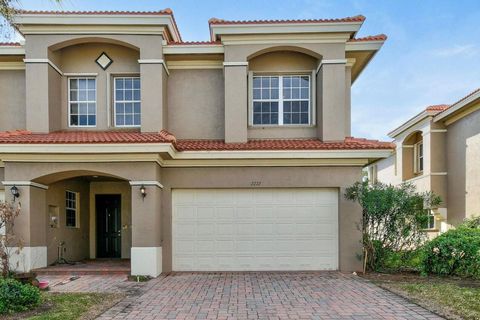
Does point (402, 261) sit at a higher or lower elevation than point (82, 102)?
lower

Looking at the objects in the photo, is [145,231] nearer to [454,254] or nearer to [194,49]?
[194,49]

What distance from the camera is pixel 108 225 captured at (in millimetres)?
14438

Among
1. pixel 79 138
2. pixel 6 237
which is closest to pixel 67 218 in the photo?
pixel 79 138

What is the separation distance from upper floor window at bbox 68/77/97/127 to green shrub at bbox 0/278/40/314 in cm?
648

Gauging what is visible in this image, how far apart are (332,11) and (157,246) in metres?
9.09

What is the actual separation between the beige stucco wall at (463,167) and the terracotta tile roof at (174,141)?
23.5 feet

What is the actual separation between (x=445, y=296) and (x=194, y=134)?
8102 mm

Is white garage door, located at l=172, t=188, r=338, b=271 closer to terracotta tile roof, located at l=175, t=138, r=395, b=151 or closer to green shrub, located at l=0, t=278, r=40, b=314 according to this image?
terracotta tile roof, located at l=175, t=138, r=395, b=151

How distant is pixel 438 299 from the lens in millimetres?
7867

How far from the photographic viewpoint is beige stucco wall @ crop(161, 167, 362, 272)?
37.7ft

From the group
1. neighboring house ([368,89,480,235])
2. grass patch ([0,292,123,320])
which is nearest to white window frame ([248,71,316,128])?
neighboring house ([368,89,480,235])

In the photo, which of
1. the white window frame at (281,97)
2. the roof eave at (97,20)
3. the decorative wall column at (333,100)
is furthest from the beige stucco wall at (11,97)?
the decorative wall column at (333,100)

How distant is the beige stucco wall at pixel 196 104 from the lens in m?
12.7

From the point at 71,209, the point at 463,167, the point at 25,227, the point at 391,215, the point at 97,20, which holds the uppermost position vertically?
the point at 97,20
